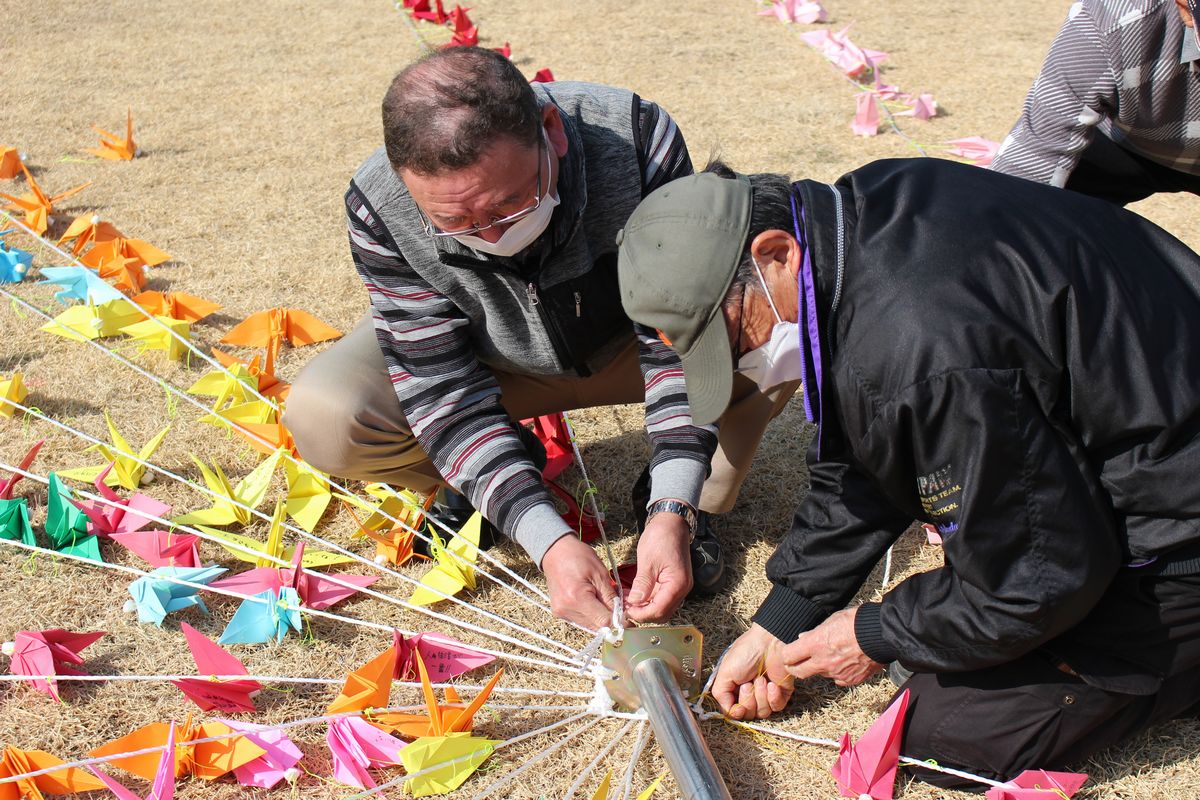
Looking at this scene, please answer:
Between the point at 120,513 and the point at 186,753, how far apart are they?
1025 millimetres

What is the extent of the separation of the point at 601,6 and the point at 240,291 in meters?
4.93

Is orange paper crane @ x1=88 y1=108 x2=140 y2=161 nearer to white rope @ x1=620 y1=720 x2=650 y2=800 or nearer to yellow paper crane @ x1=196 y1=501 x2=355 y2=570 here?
yellow paper crane @ x1=196 y1=501 x2=355 y2=570

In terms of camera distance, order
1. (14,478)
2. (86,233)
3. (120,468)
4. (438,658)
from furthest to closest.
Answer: (86,233) → (120,468) → (14,478) → (438,658)

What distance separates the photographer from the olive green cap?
5.85 feet

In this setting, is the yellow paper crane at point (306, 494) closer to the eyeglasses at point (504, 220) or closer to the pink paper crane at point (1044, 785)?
the eyeglasses at point (504, 220)

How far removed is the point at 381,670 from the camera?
2.45 metres

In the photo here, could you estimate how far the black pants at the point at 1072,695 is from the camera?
2.13 metres

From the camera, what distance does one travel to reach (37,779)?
2.29 metres

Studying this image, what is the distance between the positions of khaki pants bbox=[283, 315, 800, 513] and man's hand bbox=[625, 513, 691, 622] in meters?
0.54

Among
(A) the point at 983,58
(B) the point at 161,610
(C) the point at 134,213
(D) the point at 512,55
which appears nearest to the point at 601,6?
(D) the point at 512,55

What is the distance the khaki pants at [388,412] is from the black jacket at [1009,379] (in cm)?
90

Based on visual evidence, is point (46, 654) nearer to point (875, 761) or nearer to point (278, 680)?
point (278, 680)

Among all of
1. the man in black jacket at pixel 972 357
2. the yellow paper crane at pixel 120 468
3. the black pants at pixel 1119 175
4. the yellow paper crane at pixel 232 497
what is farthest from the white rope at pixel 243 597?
the black pants at pixel 1119 175

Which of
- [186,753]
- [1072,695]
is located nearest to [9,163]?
Answer: [186,753]
